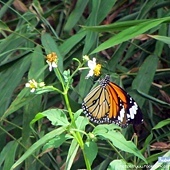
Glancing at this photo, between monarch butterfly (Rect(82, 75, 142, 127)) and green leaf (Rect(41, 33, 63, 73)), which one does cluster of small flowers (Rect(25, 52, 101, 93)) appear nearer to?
monarch butterfly (Rect(82, 75, 142, 127))

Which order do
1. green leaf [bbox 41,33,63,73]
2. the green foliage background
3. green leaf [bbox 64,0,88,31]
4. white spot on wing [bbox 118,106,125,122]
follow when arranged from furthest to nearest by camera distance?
green leaf [bbox 64,0,88,31] → green leaf [bbox 41,33,63,73] → the green foliage background → white spot on wing [bbox 118,106,125,122]

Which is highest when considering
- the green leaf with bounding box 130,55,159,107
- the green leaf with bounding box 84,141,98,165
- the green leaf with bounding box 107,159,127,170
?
the green leaf with bounding box 84,141,98,165

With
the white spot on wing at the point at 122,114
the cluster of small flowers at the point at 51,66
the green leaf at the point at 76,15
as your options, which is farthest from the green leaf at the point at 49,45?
the cluster of small flowers at the point at 51,66

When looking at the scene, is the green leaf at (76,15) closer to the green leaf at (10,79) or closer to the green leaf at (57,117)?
the green leaf at (10,79)

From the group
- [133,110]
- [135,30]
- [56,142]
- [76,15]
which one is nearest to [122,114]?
[133,110]

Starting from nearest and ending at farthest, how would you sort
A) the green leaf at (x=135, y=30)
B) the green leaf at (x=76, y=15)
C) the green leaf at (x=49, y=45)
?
the green leaf at (x=135, y=30)
the green leaf at (x=49, y=45)
the green leaf at (x=76, y=15)

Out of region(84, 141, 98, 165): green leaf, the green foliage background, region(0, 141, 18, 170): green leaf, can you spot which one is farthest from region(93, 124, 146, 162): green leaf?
region(0, 141, 18, 170): green leaf

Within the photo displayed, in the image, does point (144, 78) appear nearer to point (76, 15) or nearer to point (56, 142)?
point (76, 15)
